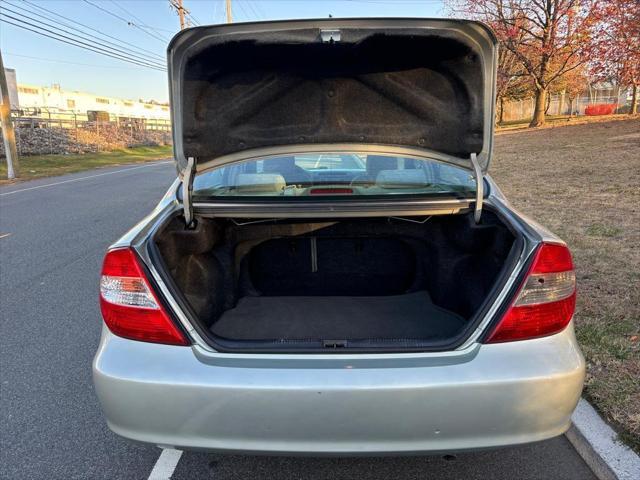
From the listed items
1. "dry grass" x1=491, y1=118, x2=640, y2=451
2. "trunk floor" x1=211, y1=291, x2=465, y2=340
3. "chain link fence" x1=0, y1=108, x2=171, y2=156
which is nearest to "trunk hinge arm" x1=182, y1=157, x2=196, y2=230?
"trunk floor" x1=211, y1=291, x2=465, y2=340

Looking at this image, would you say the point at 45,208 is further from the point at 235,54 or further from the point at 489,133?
the point at 489,133

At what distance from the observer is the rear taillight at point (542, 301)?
1801 mm

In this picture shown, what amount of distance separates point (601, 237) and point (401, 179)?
12.8ft

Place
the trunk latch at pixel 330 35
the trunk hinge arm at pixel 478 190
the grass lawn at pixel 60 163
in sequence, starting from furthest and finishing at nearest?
the grass lawn at pixel 60 163 < the trunk hinge arm at pixel 478 190 < the trunk latch at pixel 330 35

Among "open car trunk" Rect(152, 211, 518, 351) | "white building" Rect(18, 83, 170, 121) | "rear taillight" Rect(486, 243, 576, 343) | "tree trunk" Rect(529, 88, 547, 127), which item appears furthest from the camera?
"white building" Rect(18, 83, 170, 121)

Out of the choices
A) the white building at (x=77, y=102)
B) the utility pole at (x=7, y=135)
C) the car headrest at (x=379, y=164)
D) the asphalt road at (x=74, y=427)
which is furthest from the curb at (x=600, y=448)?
the white building at (x=77, y=102)

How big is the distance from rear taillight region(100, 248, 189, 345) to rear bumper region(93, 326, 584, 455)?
0.07 meters

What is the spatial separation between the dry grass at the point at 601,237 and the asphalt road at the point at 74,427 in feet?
1.73

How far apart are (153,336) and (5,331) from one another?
281 centimetres

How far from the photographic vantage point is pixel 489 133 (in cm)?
249

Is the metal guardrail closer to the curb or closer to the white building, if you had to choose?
the white building

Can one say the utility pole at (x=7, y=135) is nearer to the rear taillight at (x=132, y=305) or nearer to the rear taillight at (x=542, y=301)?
the rear taillight at (x=132, y=305)

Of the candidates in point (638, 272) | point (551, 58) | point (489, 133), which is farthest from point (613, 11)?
point (489, 133)

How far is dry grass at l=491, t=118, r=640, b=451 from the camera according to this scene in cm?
270
